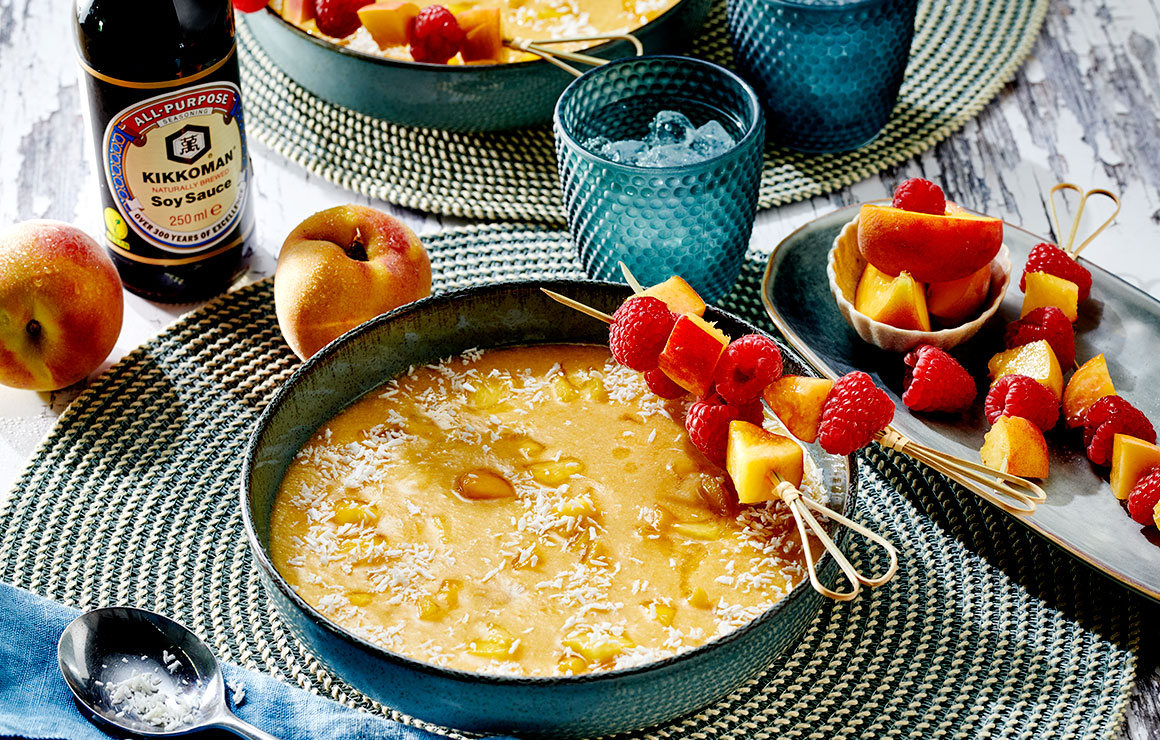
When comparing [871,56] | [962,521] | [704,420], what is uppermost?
[871,56]

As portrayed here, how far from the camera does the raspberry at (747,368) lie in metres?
1.51

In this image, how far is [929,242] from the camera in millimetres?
1791

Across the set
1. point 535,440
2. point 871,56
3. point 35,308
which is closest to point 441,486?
point 535,440

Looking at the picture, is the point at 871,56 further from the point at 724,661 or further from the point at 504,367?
the point at 724,661

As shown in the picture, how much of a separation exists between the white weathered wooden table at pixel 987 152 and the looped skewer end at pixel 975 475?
72 cm

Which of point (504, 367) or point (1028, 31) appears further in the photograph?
point (1028, 31)

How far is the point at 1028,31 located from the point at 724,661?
1.81m

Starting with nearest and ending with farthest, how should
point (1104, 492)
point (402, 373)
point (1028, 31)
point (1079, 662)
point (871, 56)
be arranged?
point (1079, 662) < point (1104, 492) < point (402, 373) < point (871, 56) < point (1028, 31)

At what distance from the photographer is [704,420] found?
1.55m

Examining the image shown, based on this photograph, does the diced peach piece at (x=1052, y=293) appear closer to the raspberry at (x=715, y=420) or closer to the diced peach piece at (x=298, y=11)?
the raspberry at (x=715, y=420)

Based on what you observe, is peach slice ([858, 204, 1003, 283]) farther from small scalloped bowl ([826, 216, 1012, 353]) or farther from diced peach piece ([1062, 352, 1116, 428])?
diced peach piece ([1062, 352, 1116, 428])

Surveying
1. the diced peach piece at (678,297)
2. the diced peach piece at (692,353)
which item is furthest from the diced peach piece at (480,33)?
the diced peach piece at (692,353)

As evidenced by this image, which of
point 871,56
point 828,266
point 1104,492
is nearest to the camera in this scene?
point 1104,492

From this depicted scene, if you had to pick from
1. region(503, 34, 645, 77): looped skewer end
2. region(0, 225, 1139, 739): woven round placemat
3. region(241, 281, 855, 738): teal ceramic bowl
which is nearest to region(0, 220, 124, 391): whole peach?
region(0, 225, 1139, 739): woven round placemat
